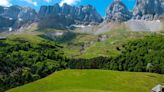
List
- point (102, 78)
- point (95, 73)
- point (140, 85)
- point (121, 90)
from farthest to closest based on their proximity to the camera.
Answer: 1. point (95, 73)
2. point (102, 78)
3. point (140, 85)
4. point (121, 90)

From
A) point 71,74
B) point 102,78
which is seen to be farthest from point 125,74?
point 71,74

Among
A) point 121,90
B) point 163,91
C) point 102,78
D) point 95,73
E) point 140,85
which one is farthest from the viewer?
point 95,73

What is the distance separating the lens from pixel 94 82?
425 ft

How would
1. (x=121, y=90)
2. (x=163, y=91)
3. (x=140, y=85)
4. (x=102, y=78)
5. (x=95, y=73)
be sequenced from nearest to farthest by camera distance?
(x=163, y=91)
(x=121, y=90)
(x=140, y=85)
(x=102, y=78)
(x=95, y=73)

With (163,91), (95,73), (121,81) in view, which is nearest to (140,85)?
(121,81)

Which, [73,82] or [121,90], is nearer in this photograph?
[121,90]

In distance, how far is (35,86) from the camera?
414ft

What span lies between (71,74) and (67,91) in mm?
35323

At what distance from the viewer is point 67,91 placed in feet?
356

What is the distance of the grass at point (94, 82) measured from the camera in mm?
118188

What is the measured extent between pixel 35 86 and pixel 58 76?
1717 centimetres

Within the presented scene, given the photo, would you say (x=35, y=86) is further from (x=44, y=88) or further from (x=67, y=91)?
(x=67, y=91)

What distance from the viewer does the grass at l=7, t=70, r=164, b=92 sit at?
118188 mm

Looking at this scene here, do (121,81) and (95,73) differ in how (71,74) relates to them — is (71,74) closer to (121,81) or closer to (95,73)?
(95,73)
